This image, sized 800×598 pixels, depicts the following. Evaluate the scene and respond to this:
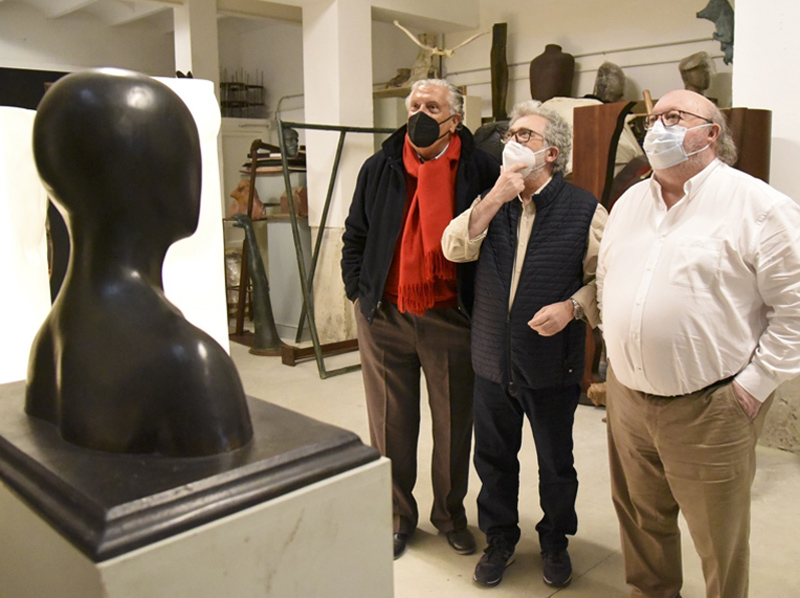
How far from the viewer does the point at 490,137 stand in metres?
4.60

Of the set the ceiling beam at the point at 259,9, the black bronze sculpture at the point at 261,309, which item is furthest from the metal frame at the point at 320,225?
the ceiling beam at the point at 259,9

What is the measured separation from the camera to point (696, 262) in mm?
1693

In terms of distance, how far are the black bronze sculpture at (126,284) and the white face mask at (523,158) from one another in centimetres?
112

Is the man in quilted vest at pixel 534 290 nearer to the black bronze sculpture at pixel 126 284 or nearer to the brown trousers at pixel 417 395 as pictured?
the brown trousers at pixel 417 395

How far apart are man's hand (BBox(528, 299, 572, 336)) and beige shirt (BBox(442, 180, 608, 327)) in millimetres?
56

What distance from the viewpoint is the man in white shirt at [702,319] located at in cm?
167

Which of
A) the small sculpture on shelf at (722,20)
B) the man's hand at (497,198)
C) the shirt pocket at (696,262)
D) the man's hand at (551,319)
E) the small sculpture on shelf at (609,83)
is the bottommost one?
the man's hand at (551,319)

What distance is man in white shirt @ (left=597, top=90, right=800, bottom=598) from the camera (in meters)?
1.67

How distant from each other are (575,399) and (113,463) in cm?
145

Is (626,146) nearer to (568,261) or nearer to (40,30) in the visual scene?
(568,261)

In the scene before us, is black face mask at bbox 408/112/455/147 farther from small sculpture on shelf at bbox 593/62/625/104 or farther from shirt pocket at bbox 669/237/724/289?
small sculpture on shelf at bbox 593/62/625/104

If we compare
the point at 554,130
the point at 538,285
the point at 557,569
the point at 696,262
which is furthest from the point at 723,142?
the point at 557,569

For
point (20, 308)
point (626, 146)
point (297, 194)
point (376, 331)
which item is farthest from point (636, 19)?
point (20, 308)

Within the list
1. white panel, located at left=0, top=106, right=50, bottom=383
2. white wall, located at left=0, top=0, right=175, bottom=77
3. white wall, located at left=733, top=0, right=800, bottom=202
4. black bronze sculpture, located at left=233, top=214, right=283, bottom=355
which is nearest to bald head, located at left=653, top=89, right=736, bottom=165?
white panel, located at left=0, top=106, right=50, bottom=383
